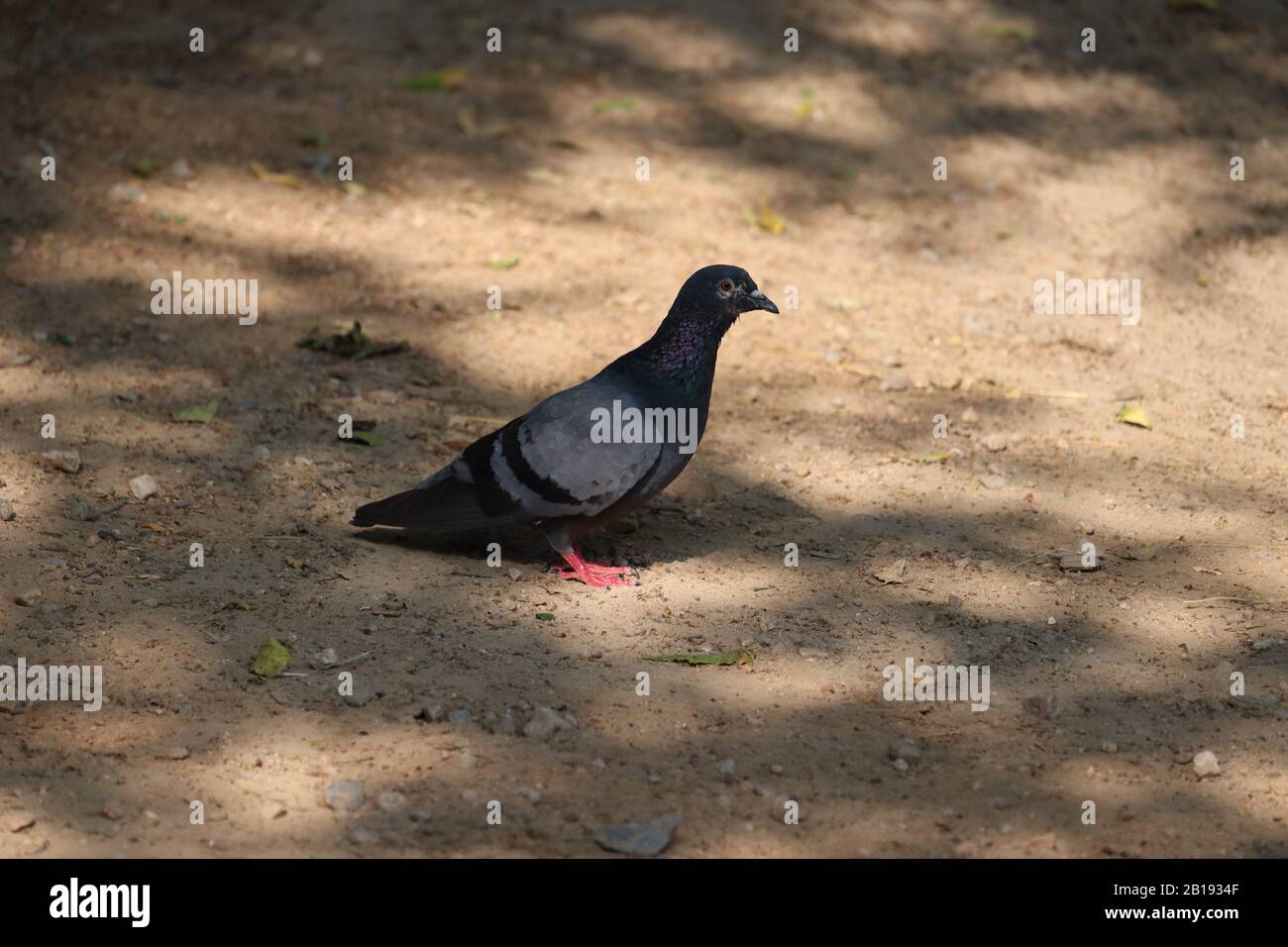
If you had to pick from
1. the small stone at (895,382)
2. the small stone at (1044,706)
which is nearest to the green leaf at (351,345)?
the small stone at (895,382)

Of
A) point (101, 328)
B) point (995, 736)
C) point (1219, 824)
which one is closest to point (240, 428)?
point (101, 328)

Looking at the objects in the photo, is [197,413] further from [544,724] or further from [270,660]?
[544,724]

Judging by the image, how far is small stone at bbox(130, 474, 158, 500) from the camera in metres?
5.53

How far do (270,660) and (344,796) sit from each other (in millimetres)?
798

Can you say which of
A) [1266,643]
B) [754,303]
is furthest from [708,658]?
[1266,643]

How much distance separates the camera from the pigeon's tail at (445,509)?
5211 millimetres

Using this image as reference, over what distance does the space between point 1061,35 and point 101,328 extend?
23.8 ft

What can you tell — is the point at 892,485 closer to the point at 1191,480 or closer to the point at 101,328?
the point at 1191,480

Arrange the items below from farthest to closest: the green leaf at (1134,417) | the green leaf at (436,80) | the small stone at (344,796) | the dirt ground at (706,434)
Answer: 1. the green leaf at (436,80)
2. the green leaf at (1134,417)
3. the dirt ground at (706,434)
4. the small stone at (344,796)

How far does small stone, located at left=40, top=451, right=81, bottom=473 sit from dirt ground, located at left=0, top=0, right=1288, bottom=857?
8cm

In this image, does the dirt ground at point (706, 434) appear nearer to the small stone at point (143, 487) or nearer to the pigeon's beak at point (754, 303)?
the small stone at point (143, 487)

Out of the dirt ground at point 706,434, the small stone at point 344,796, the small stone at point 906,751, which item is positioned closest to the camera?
the small stone at point 344,796

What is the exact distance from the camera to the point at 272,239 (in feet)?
25.8

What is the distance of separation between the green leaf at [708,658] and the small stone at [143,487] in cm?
222
